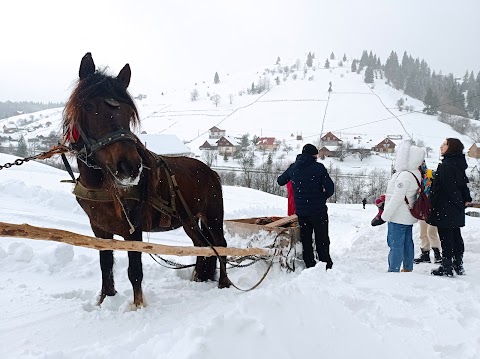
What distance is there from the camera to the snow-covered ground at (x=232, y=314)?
2.58 m

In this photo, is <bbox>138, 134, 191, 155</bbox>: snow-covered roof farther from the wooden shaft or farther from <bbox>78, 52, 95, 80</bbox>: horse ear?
the wooden shaft

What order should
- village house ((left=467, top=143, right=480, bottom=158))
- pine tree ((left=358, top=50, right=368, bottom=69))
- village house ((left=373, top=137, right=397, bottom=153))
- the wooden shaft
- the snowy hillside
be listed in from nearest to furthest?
the wooden shaft, village house ((left=467, top=143, right=480, bottom=158)), village house ((left=373, top=137, right=397, bottom=153)), the snowy hillside, pine tree ((left=358, top=50, right=368, bottom=69))

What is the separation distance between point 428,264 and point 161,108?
15506 cm

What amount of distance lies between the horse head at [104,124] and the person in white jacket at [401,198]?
367 centimetres

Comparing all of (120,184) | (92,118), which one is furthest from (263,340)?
(92,118)

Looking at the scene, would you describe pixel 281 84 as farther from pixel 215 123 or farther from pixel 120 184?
pixel 120 184

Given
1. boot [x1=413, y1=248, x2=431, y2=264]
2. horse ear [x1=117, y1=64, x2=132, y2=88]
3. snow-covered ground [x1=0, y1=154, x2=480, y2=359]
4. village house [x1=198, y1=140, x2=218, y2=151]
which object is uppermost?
horse ear [x1=117, y1=64, x2=132, y2=88]

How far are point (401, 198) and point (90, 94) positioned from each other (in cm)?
418

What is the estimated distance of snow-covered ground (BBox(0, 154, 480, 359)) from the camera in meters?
2.58

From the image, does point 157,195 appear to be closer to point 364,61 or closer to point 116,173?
point 116,173

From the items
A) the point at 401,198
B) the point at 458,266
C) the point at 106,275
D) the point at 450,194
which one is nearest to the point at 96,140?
the point at 106,275

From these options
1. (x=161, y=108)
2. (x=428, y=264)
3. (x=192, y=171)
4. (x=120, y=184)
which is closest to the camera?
(x=120, y=184)

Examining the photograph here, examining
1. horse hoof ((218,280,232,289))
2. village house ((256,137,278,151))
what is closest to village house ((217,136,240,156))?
village house ((256,137,278,151))

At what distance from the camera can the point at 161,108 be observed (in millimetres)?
154125
